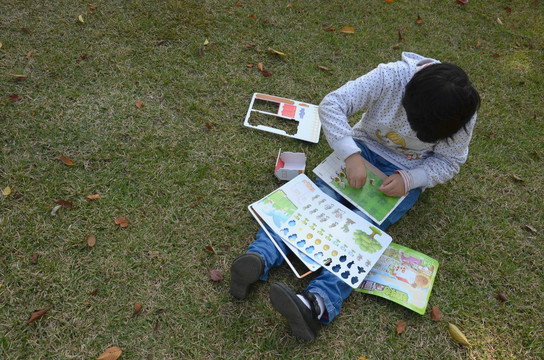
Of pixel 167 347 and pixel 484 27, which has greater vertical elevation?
pixel 484 27

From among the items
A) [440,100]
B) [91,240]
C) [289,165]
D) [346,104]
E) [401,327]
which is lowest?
[401,327]

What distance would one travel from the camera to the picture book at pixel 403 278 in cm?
195

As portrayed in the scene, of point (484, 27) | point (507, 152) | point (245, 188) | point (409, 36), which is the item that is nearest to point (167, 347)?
point (245, 188)

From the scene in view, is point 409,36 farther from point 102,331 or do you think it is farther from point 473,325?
point 102,331

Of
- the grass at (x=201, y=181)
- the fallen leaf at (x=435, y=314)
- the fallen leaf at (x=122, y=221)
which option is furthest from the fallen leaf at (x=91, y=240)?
the fallen leaf at (x=435, y=314)

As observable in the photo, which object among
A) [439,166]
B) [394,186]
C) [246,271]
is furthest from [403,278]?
[246,271]

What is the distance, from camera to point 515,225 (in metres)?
2.35

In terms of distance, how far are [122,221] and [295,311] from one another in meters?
1.06

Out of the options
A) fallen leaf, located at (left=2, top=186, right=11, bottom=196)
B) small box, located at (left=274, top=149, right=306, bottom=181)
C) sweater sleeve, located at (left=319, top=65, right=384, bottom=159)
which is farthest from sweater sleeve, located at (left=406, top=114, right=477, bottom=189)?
fallen leaf, located at (left=2, top=186, right=11, bottom=196)

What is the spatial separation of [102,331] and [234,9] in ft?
9.07

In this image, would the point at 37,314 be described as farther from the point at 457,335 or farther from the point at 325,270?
the point at 457,335

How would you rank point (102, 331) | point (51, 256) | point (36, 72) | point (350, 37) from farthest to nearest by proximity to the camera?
point (350, 37) < point (36, 72) < point (51, 256) < point (102, 331)

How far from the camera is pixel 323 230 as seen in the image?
2.02 metres

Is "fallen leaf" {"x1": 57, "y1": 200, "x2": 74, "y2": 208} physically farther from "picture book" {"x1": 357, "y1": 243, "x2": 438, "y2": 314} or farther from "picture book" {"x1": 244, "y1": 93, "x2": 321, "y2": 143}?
"picture book" {"x1": 357, "y1": 243, "x2": 438, "y2": 314}
